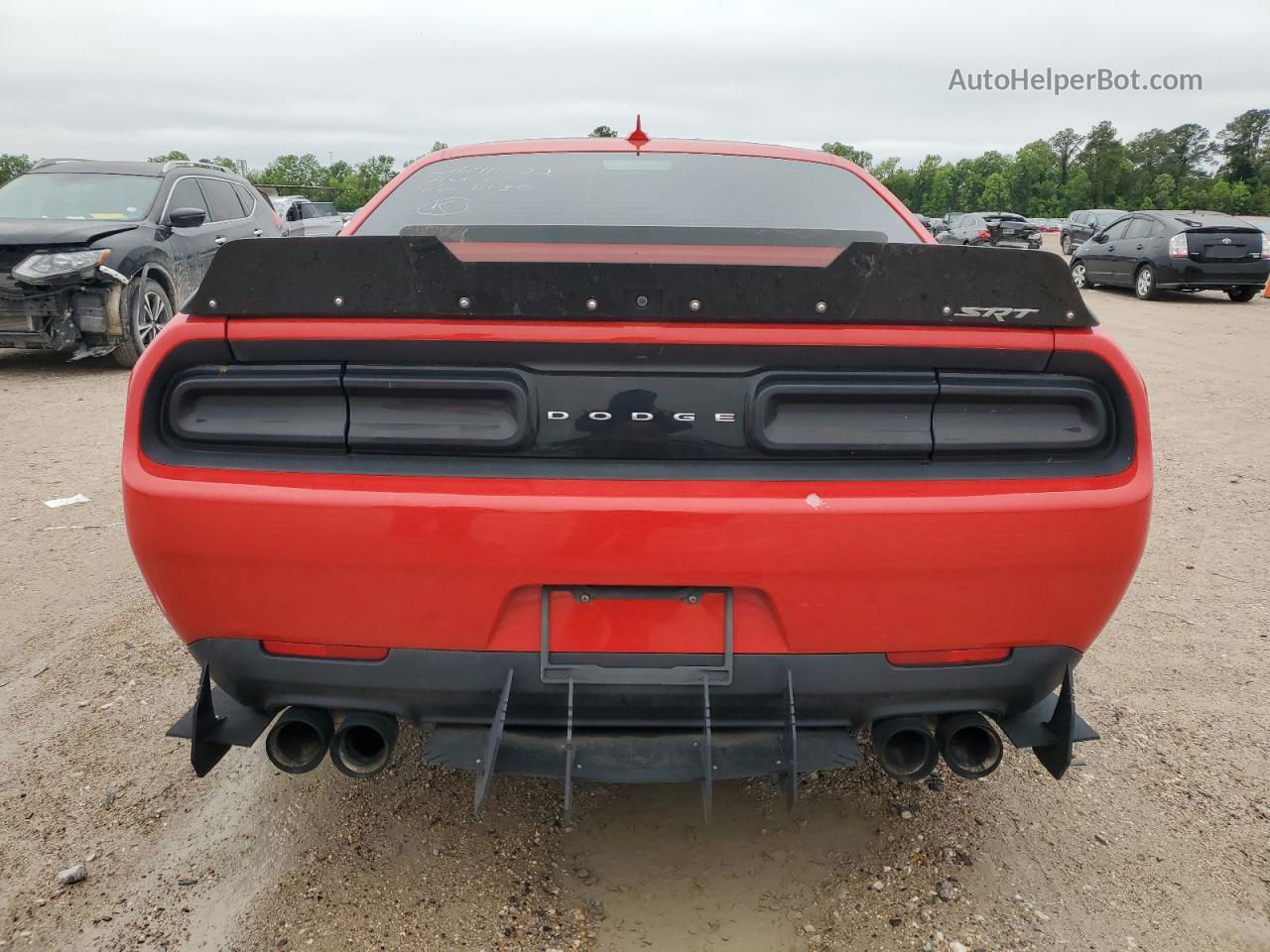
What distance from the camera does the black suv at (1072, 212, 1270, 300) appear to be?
15141 mm

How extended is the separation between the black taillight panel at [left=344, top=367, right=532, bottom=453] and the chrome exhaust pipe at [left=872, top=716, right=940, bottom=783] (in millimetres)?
1000

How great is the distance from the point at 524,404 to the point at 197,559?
737 millimetres

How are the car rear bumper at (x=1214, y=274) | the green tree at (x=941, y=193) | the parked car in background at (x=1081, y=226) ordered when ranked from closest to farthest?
the car rear bumper at (x=1214, y=274) → the parked car in background at (x=1081, y=226) → the green tree at (x=941, y=193)

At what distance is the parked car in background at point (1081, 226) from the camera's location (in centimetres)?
2902

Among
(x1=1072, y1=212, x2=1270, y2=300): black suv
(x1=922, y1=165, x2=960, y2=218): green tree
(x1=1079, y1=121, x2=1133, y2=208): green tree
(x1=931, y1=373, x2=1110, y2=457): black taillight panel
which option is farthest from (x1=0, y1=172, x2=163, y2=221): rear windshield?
(x1=922, y1=165, x2=960, y2=218): green tree

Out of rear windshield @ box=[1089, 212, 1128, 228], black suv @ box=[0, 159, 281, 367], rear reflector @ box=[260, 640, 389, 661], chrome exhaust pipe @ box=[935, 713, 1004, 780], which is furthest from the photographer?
rear windshield @ box=[1089, 212, 1128, 228]

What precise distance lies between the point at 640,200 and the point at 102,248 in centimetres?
706

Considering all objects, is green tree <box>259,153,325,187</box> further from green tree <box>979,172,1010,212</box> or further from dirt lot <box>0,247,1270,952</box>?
dirt lot <box>0,247,1270,952</box>

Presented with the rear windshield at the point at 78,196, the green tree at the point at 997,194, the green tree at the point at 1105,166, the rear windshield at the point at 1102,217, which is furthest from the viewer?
the green tree at the point at 997,194

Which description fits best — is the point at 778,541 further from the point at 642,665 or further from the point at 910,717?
the point at 910,717

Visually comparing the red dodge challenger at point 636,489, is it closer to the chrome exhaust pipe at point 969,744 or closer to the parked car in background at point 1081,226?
the chrome exhaust pipe at point 969,744

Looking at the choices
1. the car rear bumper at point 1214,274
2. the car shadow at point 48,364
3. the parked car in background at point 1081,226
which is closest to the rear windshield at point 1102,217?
the parked car in background at point 1081,226

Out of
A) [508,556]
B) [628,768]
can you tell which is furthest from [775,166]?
[628,768]

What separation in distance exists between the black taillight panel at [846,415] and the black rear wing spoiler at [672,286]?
12 centimetres
